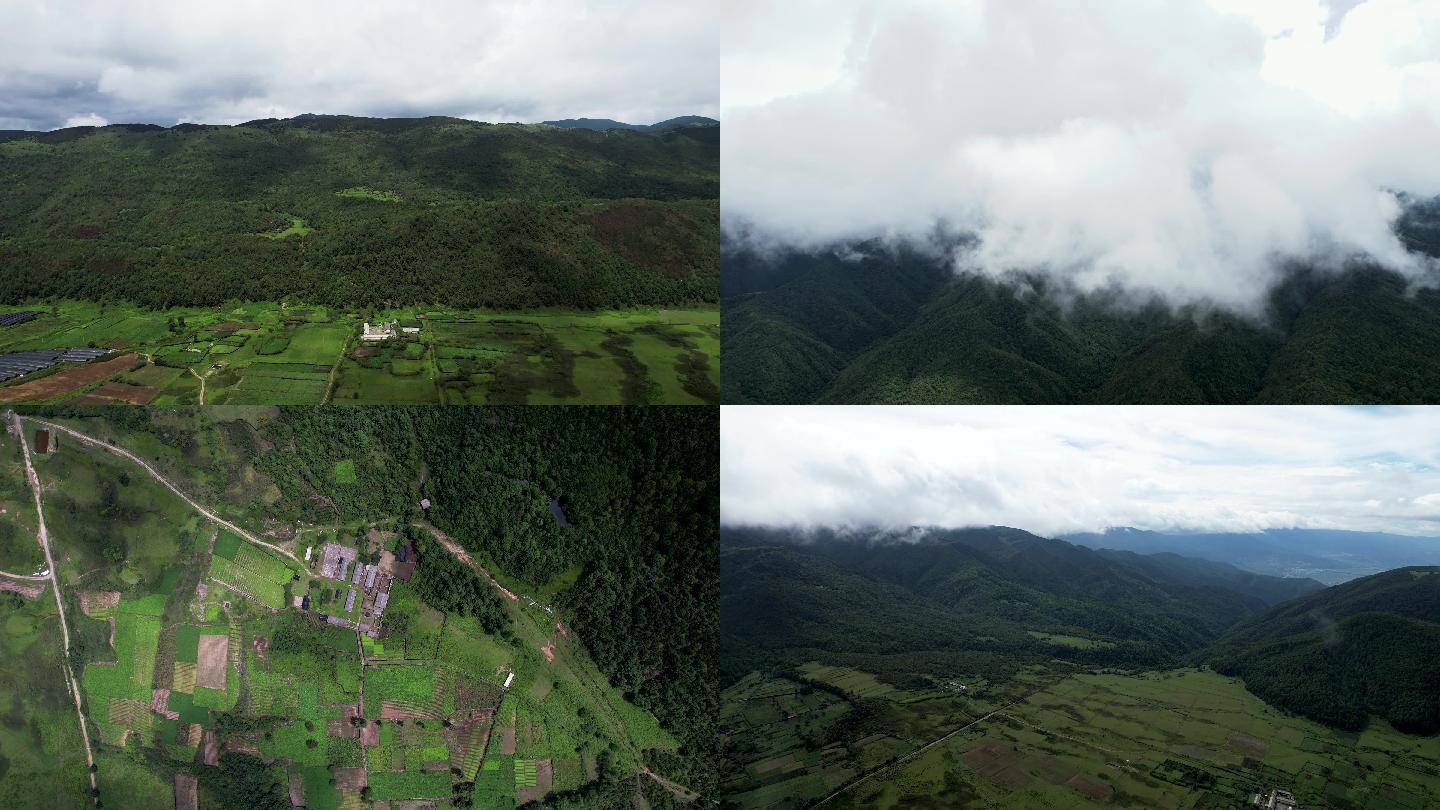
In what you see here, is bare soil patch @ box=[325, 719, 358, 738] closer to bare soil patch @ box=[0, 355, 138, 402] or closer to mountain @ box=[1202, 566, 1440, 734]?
bare soil patch @ box=[0, 355, 138, 402]

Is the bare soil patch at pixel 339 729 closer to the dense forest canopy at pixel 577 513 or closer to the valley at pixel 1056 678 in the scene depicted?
the dense forest canopy at pixel 577 513

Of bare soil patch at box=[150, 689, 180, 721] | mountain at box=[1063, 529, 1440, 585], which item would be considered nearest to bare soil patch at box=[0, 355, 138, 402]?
bare soil patch at box=[150, 689, 180, 721]

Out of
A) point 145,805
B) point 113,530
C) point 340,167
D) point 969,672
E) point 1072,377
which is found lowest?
point 145,805

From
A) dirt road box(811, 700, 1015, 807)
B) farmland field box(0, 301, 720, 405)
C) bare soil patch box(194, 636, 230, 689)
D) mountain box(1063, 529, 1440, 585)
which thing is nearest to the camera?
dirt road box(811, 700, 1015, 807)

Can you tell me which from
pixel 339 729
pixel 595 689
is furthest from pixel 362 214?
pixel 595 689

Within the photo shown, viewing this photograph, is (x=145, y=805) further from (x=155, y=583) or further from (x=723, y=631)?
(x=723, y=631)

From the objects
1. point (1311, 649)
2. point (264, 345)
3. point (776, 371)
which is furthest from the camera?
point (776, 371)

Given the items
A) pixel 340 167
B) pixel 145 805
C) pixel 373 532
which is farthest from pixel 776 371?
pixel 340 167
